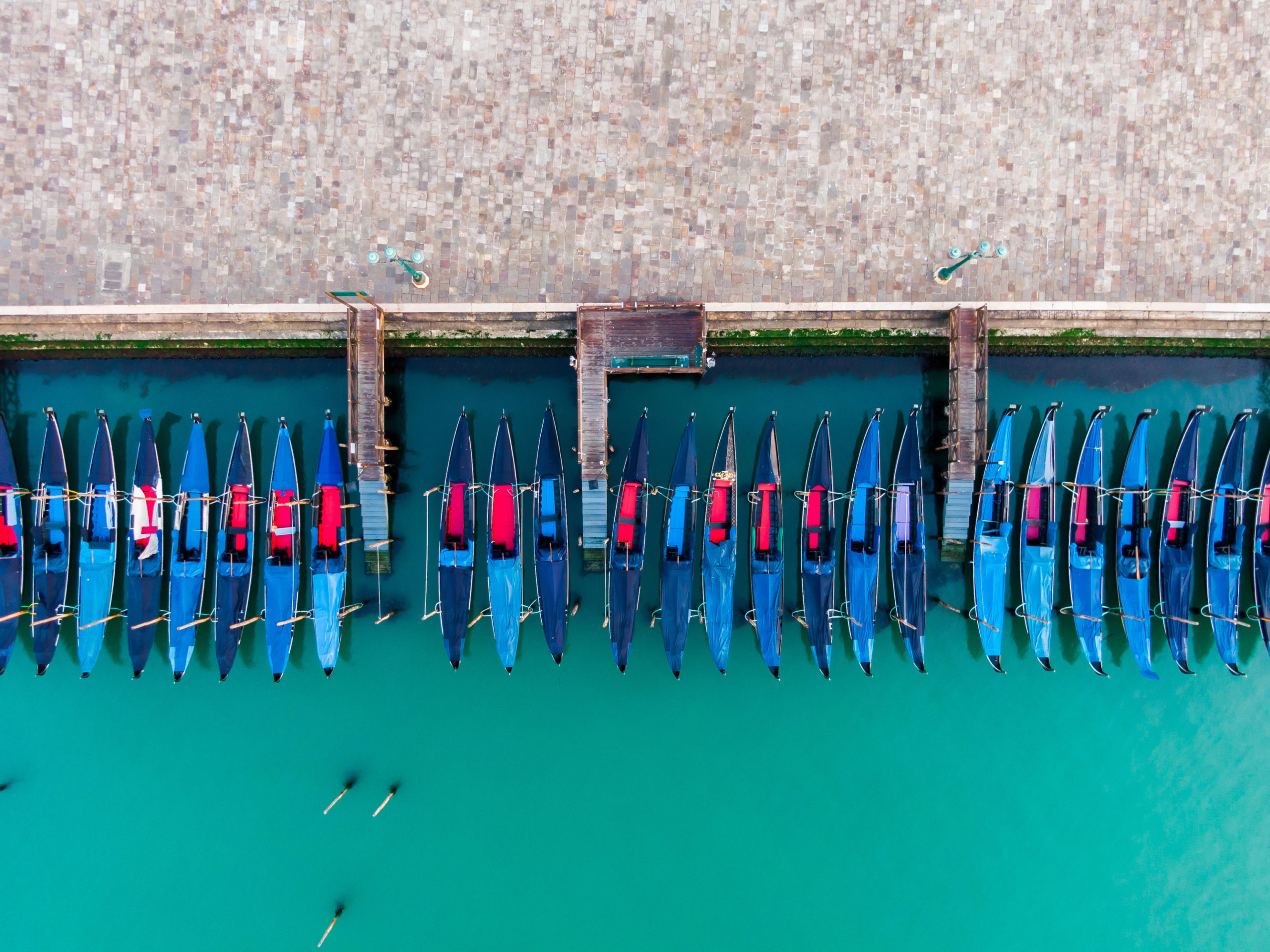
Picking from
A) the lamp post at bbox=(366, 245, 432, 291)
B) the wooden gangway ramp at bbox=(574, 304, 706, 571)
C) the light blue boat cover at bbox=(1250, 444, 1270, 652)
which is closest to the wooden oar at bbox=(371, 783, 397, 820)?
the wooden gangway ramp at bbox=(574, 304, 706, 571)

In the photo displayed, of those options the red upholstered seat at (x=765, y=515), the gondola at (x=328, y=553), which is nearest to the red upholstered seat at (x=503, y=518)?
the gondola at (x=328, y=553)

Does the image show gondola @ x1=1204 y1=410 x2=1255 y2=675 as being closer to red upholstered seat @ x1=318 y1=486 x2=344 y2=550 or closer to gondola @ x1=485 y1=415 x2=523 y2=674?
gondola @ x1=485 y1=415 x2=523 y2=674

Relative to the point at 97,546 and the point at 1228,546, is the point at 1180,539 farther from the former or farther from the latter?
the point at 97,546

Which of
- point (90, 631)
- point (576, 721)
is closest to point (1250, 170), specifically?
point (576, 721)

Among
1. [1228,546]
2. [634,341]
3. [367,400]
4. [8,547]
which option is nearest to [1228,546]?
[1228,546]

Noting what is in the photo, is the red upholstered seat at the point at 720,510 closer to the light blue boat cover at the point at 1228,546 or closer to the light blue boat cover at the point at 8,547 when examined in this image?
the light blue boat cover at the point at 1228,546

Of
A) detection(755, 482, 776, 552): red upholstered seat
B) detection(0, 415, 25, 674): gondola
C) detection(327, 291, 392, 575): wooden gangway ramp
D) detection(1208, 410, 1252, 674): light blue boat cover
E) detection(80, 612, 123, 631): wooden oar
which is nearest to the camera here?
detection(327, 291, 392, 575): wooden gangway ramp

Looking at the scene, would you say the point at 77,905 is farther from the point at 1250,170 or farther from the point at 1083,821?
the point at 1250,170
